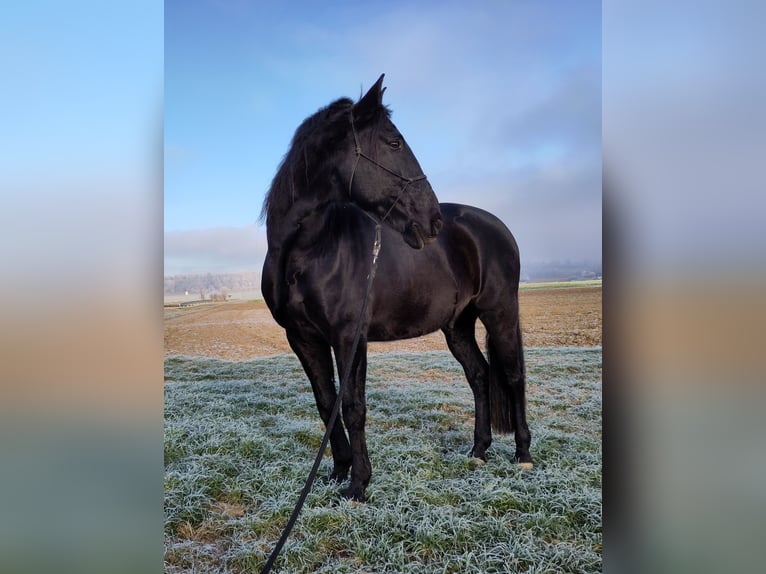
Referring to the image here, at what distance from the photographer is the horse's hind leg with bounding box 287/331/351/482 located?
2627mm

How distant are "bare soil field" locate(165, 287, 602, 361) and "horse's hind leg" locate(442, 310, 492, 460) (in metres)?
0.45

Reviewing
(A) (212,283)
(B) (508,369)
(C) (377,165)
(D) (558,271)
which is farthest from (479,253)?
(A) (212,283)

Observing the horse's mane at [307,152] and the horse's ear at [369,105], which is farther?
the horse's mane at [307,152]

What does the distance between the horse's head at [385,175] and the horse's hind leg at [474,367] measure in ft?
3.90

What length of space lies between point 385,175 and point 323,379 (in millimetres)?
1304

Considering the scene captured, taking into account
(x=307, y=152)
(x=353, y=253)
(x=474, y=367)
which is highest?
(x=307, y=152)

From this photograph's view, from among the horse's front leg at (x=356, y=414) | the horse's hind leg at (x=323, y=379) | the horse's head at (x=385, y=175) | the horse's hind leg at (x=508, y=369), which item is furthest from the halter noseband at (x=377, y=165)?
the horse's hind leg at (x=508, y=369)

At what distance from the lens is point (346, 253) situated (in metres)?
2.54

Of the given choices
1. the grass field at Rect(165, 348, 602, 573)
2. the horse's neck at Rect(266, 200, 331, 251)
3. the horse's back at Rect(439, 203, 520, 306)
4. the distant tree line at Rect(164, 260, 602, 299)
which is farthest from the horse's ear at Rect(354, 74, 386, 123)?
the grass field at Rect(165, 348, 602, 573)

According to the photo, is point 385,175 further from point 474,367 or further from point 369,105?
point 474,367

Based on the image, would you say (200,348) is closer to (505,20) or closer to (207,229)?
(207,229)

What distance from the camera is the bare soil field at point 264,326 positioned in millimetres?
3598

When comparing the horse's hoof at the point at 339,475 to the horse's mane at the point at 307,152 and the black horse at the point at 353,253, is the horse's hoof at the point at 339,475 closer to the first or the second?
the black horse at the point at 353,253

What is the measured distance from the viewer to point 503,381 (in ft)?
10.5
